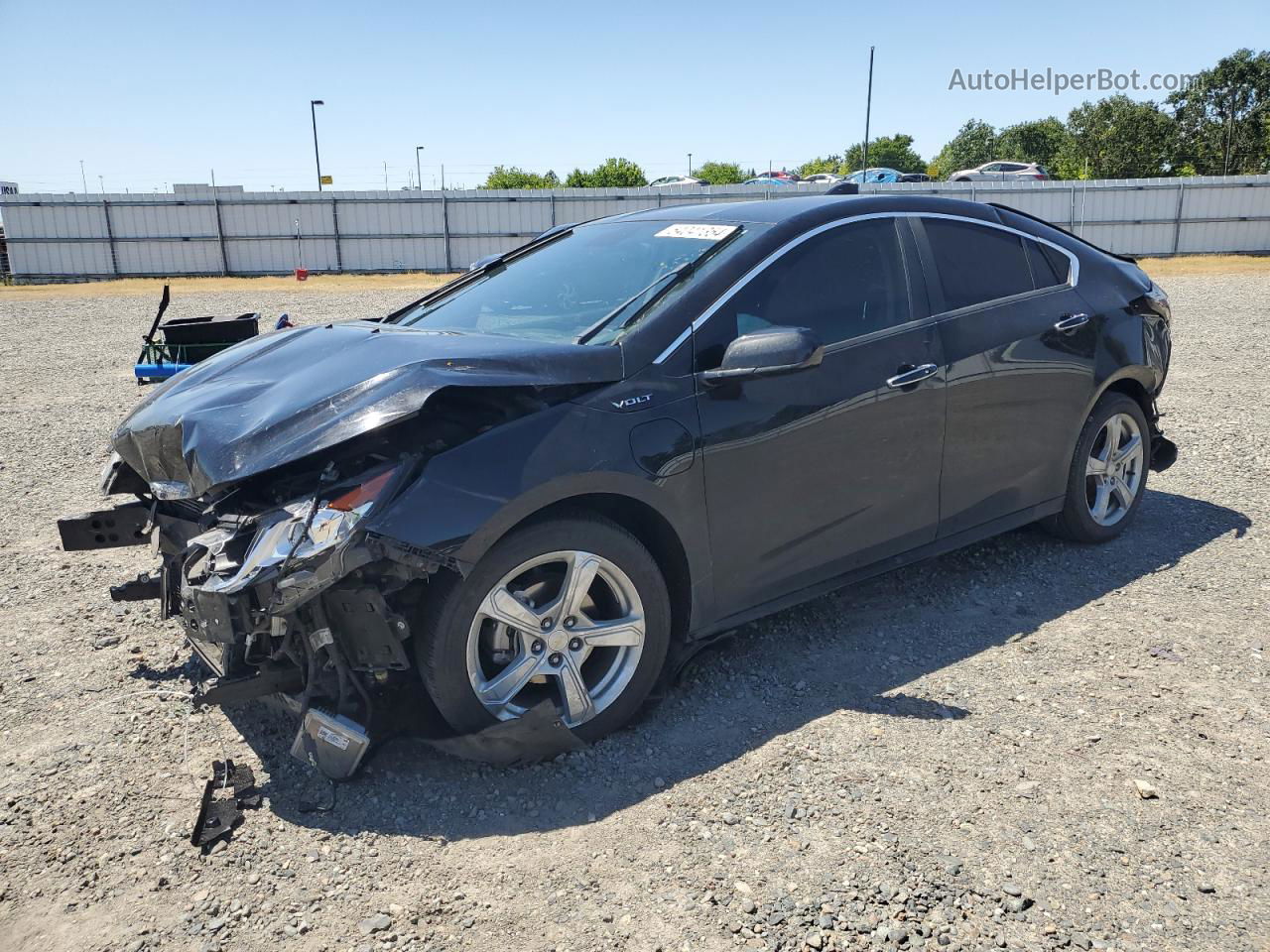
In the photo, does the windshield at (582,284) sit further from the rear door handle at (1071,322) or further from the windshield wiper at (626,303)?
the rear door handle at (1071,322)

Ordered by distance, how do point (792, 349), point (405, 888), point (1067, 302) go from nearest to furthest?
point (405, 888)
point (792, 349)
point (1067, 302)

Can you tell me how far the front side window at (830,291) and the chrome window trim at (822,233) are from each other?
0.06ft

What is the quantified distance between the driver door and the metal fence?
86.7ft

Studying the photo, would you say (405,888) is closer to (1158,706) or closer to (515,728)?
(515,728)

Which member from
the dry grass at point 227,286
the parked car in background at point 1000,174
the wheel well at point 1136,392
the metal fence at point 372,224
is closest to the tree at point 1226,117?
the parked car in background at point 1000,174

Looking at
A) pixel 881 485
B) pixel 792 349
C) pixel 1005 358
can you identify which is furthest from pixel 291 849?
pixel 1005 358

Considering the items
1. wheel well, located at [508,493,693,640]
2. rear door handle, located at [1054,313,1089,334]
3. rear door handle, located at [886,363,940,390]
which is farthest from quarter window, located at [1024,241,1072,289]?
wheel well, located at [508,493,693,640]

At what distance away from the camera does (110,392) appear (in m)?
11.0

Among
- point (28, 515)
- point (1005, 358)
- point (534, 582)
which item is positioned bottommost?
point (28, 515)

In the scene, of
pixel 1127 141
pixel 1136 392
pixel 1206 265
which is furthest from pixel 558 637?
pixel 1127 141

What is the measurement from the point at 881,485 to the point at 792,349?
91cm

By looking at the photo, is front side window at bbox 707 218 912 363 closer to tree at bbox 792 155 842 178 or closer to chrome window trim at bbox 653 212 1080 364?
chrome window trim at bbox 653 212 1080 364

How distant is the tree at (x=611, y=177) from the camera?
58281mm

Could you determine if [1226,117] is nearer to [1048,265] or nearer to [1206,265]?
[1206,265]
